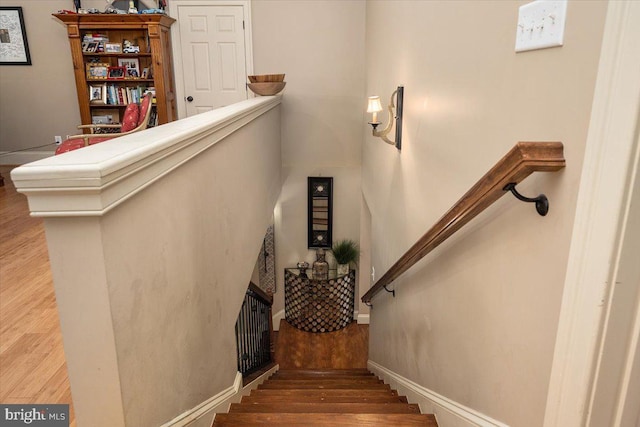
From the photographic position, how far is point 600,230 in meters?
0.96

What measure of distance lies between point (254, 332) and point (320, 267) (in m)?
1.89

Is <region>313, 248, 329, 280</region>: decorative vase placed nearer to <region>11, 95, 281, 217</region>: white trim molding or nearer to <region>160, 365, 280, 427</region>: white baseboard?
<region>160, 365, 280, 427</region>: white baseboard

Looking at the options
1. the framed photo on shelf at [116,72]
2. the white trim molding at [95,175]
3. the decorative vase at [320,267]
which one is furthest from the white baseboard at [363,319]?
the white trim molding at [95,175]

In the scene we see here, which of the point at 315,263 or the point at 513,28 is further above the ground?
the point at 513,28

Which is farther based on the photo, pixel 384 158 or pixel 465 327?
pixel 384 158

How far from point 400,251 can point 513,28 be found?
204cm

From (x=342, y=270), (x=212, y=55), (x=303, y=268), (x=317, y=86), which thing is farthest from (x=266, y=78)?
(x=342, y=270)

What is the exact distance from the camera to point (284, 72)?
5.76 metres

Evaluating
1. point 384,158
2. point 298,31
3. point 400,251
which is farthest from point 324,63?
point 400,251

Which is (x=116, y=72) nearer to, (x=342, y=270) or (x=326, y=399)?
(x=342, y=270)

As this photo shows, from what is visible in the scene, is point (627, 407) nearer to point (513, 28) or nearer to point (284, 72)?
point (513, 28)

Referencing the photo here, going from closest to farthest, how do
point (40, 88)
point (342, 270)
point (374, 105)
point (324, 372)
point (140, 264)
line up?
point (140, 264) → point (374, 105) → point (324, 372) → point (40, 88) → point (342, 270)

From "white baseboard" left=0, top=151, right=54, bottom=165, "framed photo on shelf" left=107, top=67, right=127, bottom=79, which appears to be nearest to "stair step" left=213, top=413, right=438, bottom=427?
"framed photo on shelf" left=107, top=67, right=127, bottom=79

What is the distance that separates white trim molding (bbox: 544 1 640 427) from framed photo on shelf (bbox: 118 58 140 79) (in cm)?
595
